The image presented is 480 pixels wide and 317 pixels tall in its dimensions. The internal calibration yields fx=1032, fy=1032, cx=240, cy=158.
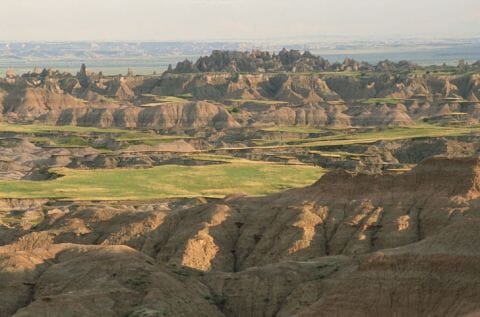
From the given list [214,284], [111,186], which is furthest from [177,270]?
[111,186]

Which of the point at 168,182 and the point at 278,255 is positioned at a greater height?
the point at 278,255

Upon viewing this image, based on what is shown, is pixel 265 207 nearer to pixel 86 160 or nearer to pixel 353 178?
pixel 353 178

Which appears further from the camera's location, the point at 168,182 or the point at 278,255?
the point at 168,182

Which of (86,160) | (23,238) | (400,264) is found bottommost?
(86,160)

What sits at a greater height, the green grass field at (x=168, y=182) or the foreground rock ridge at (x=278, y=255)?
the foreground rock ridge at (x=278, y=255)

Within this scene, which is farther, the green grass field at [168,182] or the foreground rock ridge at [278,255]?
the green grass field at [168,182]
